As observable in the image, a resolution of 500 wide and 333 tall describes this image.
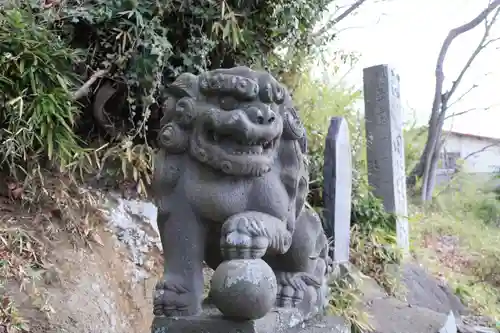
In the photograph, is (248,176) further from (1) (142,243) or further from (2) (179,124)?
(1) (142,243)

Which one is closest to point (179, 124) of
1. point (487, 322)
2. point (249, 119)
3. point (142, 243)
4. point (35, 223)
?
point (249, 119)

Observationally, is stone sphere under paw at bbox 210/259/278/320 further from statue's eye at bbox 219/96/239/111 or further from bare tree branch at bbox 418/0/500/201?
bare tree branch at bbox 418/0/500/201

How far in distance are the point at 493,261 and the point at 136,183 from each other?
16.6ft

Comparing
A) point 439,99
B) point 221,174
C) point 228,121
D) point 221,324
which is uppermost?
point 439,99

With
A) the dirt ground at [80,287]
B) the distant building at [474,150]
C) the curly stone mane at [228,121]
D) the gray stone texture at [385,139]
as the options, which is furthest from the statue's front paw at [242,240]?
the distant building at [474,150]

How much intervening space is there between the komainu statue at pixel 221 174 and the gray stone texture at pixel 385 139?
2829 mm

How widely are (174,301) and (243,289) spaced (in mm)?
246

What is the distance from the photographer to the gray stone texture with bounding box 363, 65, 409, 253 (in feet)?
13.0

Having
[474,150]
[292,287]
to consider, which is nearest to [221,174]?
[292,287]

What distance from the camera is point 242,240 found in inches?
43.8

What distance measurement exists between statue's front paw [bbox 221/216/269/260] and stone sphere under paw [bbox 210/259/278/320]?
1.5 inches

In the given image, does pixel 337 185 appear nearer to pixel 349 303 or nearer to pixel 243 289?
pixel 349 303

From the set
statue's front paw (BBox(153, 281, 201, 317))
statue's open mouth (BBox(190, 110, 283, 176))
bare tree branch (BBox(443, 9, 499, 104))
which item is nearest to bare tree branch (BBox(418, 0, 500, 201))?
bare tree branch (BBox(443, 9, 499, 104))

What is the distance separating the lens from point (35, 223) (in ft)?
7.75
